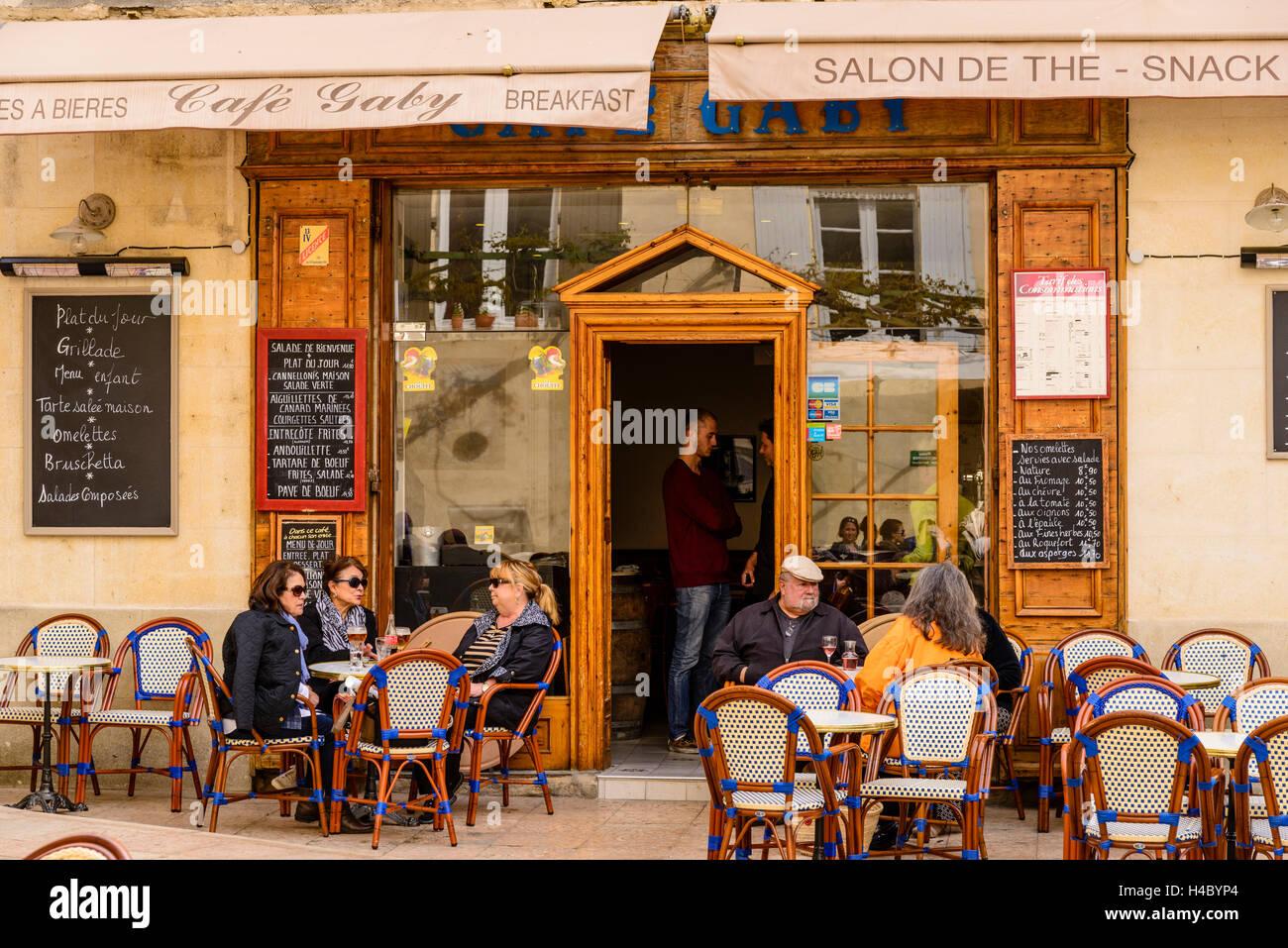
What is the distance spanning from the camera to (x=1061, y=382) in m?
7.97

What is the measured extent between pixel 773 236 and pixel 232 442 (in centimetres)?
344

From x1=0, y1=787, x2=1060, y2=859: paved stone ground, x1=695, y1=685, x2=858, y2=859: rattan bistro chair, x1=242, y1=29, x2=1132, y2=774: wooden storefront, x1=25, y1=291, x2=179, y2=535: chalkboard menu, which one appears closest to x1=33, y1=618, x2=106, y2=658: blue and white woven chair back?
x1=25, y1=291, x2=179, y2=535: chalkboard menu

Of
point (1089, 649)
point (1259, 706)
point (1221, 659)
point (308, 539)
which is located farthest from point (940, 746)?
point (308, 539)

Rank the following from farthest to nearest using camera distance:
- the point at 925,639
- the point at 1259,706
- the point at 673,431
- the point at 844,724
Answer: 1. the point at 673,431
2. the point at 925,639
3. the point at 1259,706
4. the point at 844,724

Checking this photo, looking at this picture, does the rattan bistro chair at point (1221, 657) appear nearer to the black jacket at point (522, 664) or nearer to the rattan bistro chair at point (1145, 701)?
the rattan bistro chair at point (1145, 701)

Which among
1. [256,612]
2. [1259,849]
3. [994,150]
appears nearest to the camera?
[1259,849]

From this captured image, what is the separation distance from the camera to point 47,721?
757cm

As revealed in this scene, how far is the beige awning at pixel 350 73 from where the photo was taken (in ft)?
24.8

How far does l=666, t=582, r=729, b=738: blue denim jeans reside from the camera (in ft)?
28.6

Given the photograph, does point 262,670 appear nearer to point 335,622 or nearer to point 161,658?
point 335,622

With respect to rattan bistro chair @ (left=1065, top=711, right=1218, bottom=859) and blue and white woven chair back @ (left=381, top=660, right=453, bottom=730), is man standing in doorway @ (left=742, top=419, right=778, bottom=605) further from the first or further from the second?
rattan bistro chair @ (left=1065, top=711, right=1218, bottom=859)

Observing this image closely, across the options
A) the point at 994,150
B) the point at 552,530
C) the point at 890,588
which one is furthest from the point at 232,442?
the point at 994,150

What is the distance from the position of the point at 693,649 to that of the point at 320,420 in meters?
2.65

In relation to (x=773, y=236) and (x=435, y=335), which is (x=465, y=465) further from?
(x=773, y=236)
